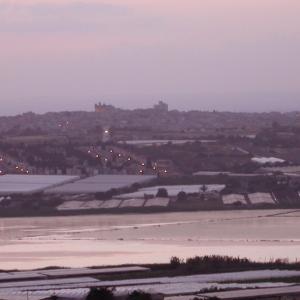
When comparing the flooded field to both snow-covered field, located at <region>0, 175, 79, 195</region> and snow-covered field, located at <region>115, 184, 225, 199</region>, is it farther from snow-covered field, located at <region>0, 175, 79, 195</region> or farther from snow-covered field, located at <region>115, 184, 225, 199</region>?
snow-covered field, located at <region>0, 175, 79, 195</region>

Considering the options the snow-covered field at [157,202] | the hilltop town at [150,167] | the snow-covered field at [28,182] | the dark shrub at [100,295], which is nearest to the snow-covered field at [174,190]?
the hilltop town at [150,167]

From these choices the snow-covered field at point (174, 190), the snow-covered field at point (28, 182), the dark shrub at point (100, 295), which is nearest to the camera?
the dark shrub at point (100, 295)

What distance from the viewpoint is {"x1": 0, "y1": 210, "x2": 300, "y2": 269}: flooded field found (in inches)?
579

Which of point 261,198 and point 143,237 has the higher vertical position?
point 143,237

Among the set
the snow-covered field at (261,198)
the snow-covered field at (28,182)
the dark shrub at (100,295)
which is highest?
the dark shrub at (100,295)

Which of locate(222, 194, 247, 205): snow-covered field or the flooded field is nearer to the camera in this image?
the flooded field

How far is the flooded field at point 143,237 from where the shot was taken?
579 inches

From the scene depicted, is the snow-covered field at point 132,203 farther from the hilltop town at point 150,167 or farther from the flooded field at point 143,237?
the flooded field at point 143,237

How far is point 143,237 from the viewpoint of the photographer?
56.5ft

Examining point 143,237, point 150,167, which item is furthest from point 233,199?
point 150,167

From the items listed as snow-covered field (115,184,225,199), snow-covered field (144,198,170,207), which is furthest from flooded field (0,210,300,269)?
snow-covered field (115,184,225,199)

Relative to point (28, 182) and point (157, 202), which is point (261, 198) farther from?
point (28, 182)

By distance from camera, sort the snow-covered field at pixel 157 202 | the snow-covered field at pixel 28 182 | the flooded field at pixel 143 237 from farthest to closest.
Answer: the snow-covered field at pixel 28 182
the snow-covered field at pixel 157 202
the flooded field at pixel 143 237

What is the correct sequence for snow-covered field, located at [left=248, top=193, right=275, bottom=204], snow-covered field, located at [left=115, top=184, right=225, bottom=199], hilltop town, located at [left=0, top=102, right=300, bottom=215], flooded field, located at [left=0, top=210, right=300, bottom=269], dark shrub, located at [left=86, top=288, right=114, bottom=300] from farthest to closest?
snow-covered field, located at [left=115, top=184, right=225, bottom=199], hilltop town, located at [left=0, top=102, right=300, bottom=215], snow-covered field, located at [left=248, top=193, right=275, bottom=204], flooded field, located at [left=0, top=210, right=300, bottom=269], dark shrub, located at [left=86, top=288, right=114, bottom=300]
